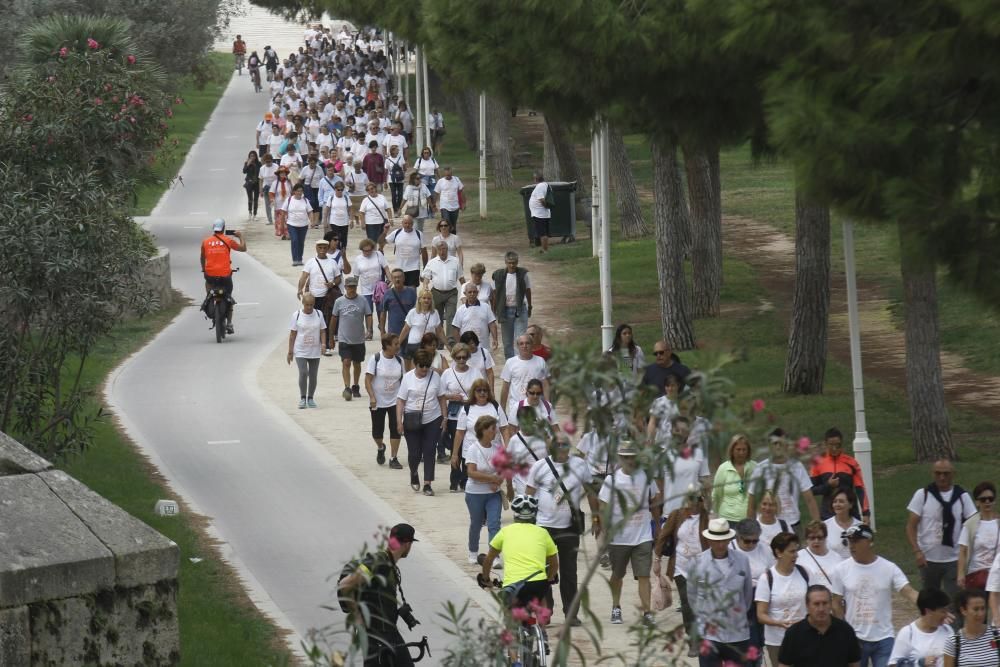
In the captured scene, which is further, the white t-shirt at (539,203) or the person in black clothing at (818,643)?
the white t-shirt at (539,203)

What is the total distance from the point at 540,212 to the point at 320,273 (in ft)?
30.2

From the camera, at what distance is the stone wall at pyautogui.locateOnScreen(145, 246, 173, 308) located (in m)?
26.8

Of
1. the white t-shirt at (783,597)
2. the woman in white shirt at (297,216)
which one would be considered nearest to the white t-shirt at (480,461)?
the white t-shirt at (783,597)

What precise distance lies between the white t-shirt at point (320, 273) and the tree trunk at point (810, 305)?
590 cm

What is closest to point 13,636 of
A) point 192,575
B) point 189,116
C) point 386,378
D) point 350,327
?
point 192,575

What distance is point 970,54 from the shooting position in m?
8.60

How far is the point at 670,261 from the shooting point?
22.7m

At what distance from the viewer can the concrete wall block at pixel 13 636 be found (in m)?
10.3

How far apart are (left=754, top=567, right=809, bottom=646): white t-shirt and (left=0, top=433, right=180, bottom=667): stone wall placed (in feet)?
12.1

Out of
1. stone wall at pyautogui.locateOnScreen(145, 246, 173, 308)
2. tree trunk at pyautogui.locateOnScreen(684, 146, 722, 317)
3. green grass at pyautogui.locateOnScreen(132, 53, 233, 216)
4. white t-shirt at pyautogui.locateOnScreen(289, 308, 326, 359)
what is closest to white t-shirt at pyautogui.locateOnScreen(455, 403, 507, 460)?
white t-shirt at pyautogui.locateOnScreen(289, 308, 326, 359)

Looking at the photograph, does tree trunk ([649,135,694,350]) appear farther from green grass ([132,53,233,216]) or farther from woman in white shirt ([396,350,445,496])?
green grass ([132,53,233,216])

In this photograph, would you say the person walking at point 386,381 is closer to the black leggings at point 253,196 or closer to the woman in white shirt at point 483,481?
the woman in white shirt at point 483,481

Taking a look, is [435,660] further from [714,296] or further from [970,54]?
[714,296]

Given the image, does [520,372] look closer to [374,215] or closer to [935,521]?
[935,521]
